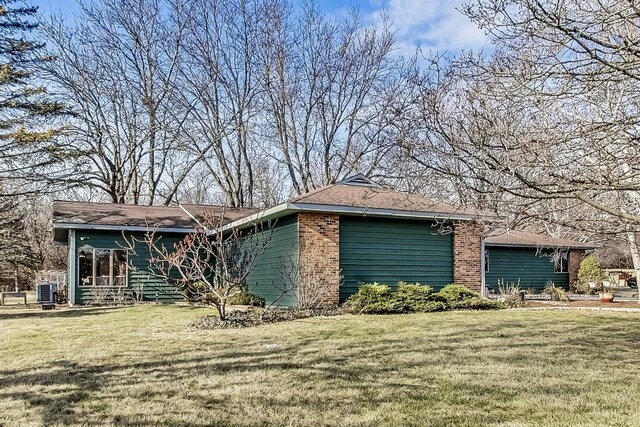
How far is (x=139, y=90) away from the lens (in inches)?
958

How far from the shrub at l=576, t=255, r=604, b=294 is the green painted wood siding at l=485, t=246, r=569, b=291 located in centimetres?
94

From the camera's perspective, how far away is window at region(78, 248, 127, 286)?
16984 millimetres

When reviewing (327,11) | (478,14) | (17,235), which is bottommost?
(17,235)

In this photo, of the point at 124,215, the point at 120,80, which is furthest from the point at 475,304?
the point at 120,80

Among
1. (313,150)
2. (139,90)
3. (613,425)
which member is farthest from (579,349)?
(139,90)

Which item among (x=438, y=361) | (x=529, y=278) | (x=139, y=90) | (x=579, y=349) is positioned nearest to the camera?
(x=438, y=361)

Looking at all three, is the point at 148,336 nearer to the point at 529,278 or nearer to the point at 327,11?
the point at 529,278

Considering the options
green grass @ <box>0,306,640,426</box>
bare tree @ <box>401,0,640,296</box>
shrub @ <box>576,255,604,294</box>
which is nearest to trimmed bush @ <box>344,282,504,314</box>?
green grass @ <box>0,306,640,426</box>

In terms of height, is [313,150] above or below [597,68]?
above

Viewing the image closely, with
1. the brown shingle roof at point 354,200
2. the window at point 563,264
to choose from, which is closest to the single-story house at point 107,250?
the brown shingle roof at point 354,200

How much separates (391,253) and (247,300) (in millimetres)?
4473

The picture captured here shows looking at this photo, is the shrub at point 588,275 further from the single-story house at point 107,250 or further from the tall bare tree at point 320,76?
the single-story house at point 107,250

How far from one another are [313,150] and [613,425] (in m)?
23.7

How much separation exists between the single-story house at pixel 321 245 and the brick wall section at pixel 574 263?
8.71 metres
